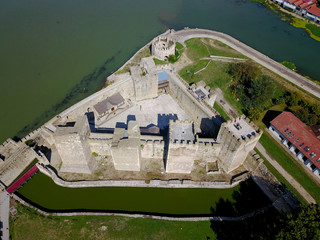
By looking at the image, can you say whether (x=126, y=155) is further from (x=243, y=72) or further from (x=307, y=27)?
(x=307, y=27)

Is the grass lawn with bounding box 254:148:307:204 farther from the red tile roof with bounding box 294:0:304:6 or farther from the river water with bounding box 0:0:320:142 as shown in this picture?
the red tile roof with bounding box 294:0:304:6

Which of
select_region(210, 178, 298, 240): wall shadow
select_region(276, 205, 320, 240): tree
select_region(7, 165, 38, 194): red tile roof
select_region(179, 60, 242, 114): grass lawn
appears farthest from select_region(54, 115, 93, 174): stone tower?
select_region(276, 205, 320, 240): tree

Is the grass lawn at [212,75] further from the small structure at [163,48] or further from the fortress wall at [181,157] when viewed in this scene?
the fortress wall at [181,157]

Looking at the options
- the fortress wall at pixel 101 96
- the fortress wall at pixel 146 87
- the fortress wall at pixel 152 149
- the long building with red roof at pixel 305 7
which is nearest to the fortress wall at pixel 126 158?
the fortress wall at pixel 152 149

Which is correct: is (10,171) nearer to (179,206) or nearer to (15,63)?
(179,206)

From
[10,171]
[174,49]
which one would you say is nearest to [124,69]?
[174,49]

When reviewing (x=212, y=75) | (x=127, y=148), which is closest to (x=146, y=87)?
(x=212, y=75)
